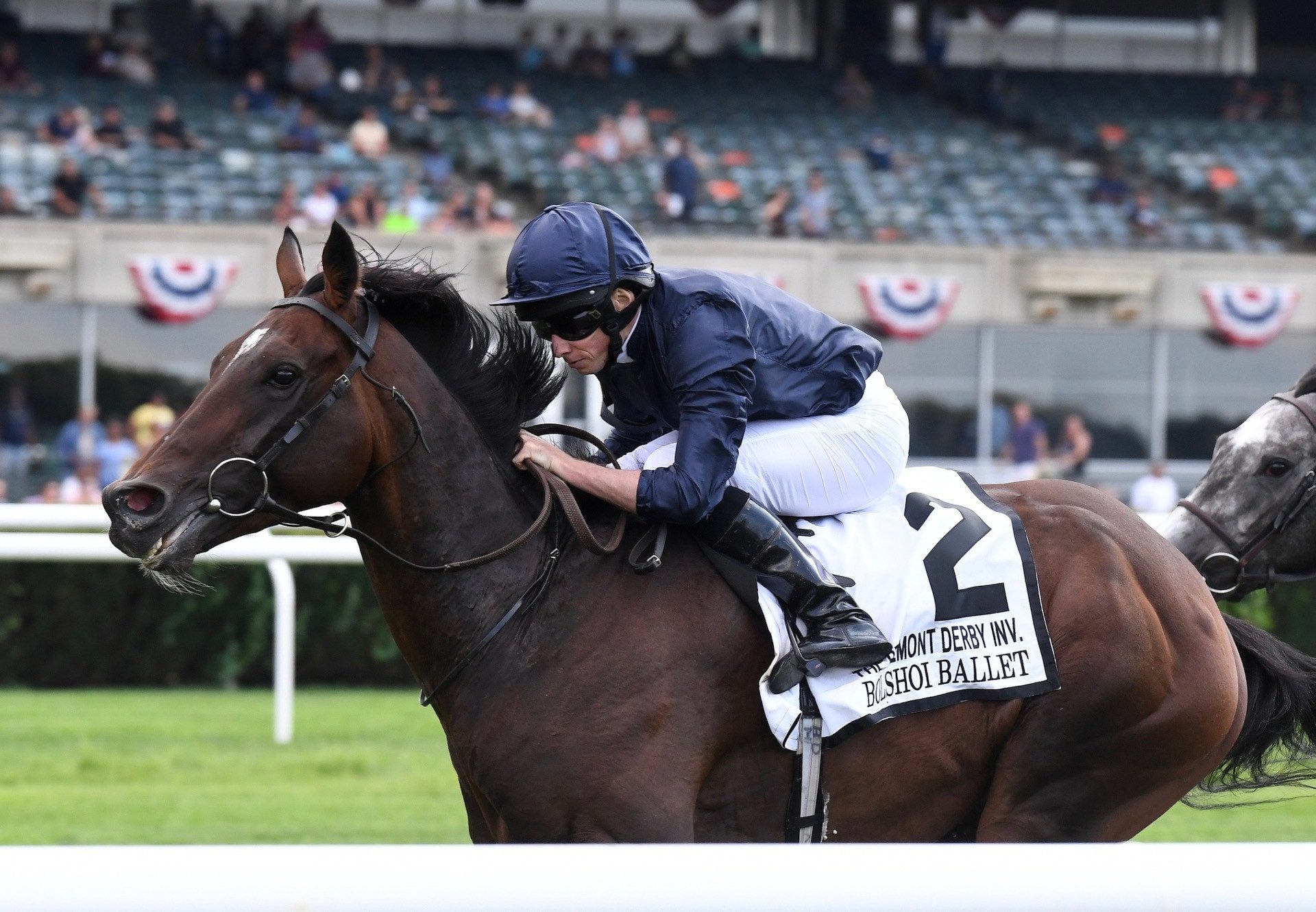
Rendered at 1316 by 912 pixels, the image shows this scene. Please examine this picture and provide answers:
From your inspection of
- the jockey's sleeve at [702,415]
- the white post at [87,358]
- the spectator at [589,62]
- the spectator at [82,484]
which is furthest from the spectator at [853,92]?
the jockey's sleeve at [702,415]

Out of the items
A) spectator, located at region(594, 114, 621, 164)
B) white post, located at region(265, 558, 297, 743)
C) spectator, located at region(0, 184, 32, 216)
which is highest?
spectator, located at region(594, 114, 621, 164)

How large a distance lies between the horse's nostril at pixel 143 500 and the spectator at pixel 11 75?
1589 centimetres

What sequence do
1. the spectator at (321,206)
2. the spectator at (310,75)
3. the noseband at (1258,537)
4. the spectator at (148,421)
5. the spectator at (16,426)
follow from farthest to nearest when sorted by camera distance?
the spectator at (310,75) → the spectator at (321,206) → the spectator at (16,426) → the spectator at (148,421) → the noseband at (1258,537)

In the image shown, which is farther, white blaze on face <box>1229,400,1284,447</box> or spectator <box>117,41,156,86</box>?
spectator <box>117,41,156,86</box>

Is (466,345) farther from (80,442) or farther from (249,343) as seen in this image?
(80,442)

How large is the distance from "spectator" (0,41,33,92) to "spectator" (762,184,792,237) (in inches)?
321

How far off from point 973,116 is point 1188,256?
6.21 meters

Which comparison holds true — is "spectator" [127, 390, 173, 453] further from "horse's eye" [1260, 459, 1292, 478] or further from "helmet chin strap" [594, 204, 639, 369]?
"helmet chin strap" [594, 204, 639, 369]

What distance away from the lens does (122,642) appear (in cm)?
834

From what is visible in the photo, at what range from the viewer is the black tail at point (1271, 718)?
3.22 metres

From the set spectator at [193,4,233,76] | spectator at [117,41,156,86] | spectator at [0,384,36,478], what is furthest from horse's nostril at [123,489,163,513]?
spectator at [193,4,233,76]

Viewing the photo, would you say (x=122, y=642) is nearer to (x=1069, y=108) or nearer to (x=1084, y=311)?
(x=1084, y=311)

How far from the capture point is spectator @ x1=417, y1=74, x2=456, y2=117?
711 inches

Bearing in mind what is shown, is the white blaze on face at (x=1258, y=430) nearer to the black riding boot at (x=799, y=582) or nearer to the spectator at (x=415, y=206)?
the black riding boot at (x=799, y=582)
